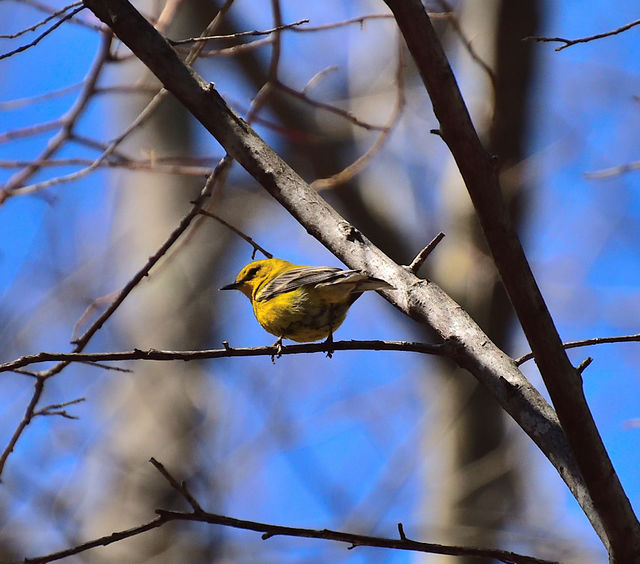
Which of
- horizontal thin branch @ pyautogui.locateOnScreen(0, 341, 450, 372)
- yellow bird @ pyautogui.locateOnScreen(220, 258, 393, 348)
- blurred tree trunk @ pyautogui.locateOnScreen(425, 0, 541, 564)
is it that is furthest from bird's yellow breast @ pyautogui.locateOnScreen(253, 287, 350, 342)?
blurred tree trunk @ pyautogui.locateOnScreen(425, 0, 541, 564)

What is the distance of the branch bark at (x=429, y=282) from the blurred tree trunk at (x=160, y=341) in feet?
12.7

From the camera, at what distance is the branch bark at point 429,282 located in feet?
5.43

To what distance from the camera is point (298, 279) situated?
3.50 m

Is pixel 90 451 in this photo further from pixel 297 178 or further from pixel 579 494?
pixel 579 494

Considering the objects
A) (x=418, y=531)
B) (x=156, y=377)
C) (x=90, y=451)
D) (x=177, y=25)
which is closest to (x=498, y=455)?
(x=418, y=531)

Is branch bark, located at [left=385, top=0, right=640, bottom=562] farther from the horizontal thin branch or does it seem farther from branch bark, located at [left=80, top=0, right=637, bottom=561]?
the horizontal thin branch

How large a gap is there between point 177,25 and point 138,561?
17.4 ft

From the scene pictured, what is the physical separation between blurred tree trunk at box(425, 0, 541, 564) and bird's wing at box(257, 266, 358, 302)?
11.5ft

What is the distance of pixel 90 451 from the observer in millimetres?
6789

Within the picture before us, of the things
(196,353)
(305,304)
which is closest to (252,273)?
(305,304)

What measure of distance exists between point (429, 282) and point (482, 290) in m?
5.32

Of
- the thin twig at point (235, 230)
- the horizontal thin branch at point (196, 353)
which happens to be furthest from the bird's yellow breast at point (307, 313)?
the horizontal thin branch at point (196, 353)

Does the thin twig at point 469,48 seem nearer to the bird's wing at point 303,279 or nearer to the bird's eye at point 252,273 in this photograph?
the bird's wing at point 303,279

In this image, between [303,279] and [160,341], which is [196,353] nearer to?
[303,279]
